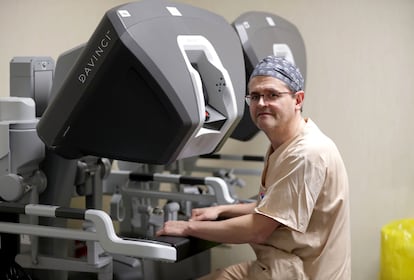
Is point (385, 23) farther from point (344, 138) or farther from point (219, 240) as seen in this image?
point (219, 240)

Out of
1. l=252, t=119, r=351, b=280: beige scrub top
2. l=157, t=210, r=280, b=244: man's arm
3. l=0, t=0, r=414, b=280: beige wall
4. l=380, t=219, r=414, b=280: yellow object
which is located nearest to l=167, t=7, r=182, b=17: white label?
l=252, t=119, r=351, b=280: beige scrub top

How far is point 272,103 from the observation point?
252 cm

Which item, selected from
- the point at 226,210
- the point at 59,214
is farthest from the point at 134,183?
the point at 59,214

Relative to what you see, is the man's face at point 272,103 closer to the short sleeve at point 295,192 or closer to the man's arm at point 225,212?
the short sleeve at point 295,192

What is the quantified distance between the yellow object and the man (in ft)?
4.47

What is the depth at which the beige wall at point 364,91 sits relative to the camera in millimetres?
4184

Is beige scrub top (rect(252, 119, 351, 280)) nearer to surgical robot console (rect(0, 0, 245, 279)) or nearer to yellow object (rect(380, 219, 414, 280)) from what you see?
surgical robot console (rect(0, 0, 245, 279))

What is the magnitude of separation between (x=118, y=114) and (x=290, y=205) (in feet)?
2.34

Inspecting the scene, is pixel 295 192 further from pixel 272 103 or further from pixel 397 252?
pixel 397 252

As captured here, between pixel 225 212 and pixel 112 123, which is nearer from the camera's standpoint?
pixel 112 123

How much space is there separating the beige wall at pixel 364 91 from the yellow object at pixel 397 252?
31 centimetres

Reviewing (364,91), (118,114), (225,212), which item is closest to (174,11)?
(118,114)

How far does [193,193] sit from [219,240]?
816 millimetres

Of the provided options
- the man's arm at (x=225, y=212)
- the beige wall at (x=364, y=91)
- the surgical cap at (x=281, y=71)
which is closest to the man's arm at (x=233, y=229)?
the man's arm at (x=225, y=212)
